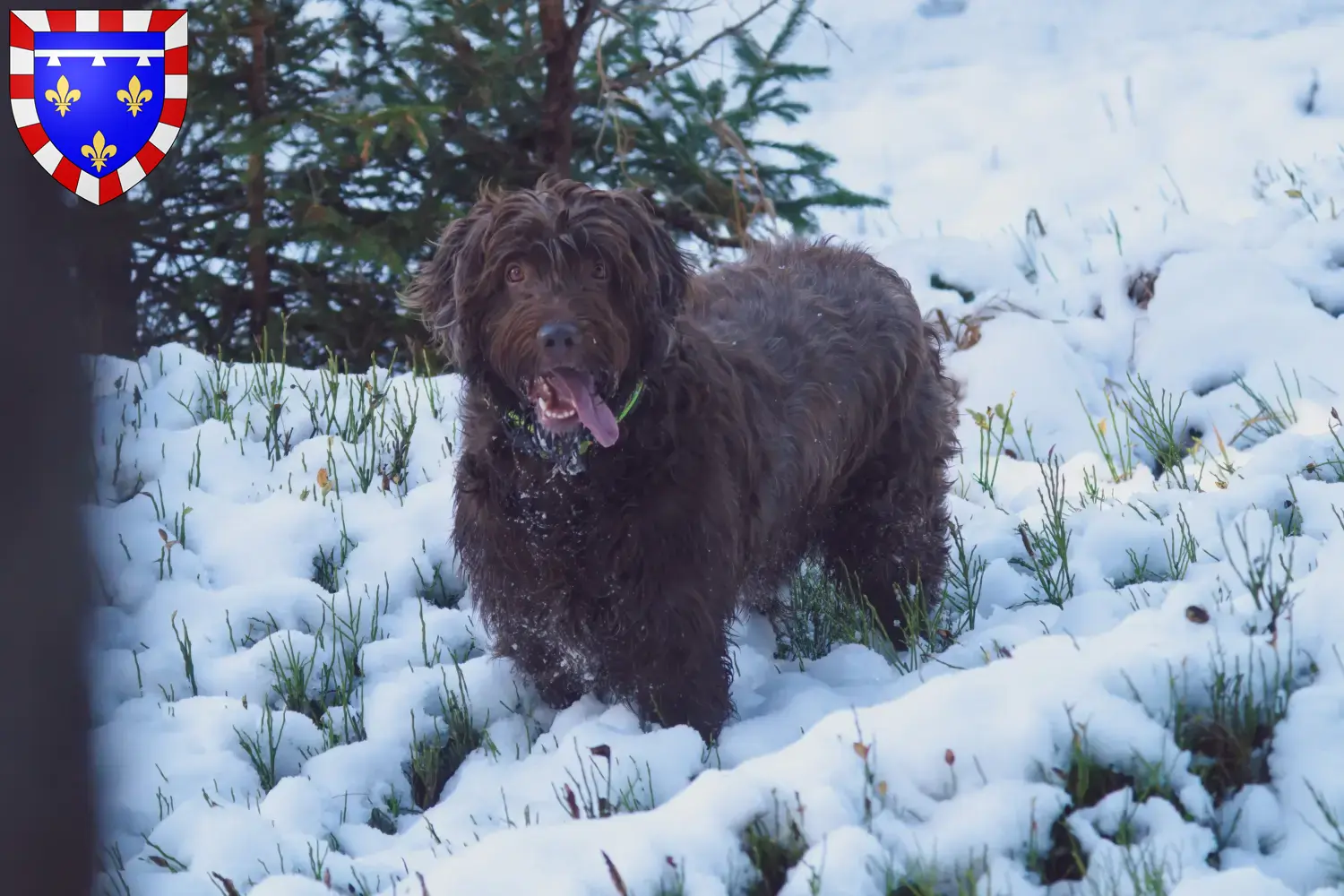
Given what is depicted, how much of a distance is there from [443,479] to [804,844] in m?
2.92

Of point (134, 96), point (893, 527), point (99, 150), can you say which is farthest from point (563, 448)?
point (134, 96)

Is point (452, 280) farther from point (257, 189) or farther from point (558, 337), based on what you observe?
point (257, 189)

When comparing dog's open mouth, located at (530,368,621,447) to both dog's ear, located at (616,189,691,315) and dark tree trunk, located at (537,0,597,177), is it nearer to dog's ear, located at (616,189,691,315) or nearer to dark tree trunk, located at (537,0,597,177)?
dog's ear, located at (616,189,691,315)

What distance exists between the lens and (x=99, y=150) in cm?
454

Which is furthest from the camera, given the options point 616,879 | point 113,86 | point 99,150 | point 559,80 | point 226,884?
point 559,80

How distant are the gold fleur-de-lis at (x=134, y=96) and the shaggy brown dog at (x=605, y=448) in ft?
6.17

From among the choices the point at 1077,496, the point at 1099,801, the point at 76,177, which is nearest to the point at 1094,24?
the point at 1077,496

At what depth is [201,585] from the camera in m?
4.31

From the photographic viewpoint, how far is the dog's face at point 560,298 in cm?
326

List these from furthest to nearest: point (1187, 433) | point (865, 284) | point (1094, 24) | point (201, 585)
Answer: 1. point (1094, 24)
2. point (1187, 433)
3. point (865, 284)
4. point (201, 585)

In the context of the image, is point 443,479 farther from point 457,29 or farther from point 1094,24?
point 1094,24

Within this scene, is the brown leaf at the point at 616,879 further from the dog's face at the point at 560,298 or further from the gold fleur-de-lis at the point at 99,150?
the gold fleur-de-lis at the point at 99,150

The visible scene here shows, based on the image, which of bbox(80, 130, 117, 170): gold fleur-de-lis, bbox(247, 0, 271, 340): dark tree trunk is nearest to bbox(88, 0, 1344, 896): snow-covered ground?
bbox(80, 130, 117, 170): gold fleur-de-lis

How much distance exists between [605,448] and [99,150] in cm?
237
